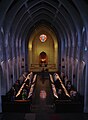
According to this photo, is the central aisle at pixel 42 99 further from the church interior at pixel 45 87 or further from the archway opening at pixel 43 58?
the archway opening at pixel 43 58

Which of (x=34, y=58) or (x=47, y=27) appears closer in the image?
(x=47, y=27)

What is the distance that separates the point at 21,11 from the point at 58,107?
38.4ft

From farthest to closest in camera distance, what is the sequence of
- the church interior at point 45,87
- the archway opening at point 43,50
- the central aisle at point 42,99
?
1. the archway opening at point 43,50
2. the central aisle at point 42,99
3. the church interior at point 45,87

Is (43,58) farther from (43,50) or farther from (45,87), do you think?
(45,87)

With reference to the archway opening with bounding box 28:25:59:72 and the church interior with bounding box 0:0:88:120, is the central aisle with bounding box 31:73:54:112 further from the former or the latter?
the archway opening with bounding box 28:25:59:72

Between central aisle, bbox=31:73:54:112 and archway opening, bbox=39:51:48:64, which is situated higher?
archway opening, bbox=39:51:48:64

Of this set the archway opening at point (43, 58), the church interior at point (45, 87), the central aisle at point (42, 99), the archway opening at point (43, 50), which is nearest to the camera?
the church interior at point (45, 87)

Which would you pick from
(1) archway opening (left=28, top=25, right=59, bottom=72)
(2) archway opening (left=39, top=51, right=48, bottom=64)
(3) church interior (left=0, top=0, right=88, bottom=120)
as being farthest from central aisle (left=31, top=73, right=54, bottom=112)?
(2) archway opening (left=39, top=51, right=48, bottom=64)

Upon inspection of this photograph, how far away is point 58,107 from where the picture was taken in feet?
50.2

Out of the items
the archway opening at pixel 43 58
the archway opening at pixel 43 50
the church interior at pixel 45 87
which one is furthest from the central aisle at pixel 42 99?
the archway opening at pixel 43 58

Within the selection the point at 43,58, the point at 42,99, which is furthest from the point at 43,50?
the point at 42,99

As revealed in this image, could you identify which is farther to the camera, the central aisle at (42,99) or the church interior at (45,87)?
the central aisle at (42,99)

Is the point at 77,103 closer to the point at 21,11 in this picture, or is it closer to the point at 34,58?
the point at 21,11

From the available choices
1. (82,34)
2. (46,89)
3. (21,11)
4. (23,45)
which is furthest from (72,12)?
(23,45)
